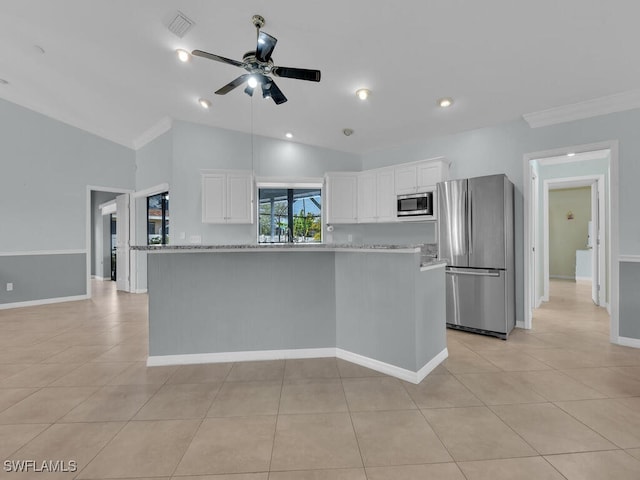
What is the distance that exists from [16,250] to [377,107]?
6416 millimetres

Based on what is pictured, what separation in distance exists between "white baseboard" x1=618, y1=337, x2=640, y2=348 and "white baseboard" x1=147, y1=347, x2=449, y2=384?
6.49 ft

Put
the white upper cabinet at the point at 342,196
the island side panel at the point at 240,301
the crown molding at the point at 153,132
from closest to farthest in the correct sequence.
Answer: the island side panel at the point at 240,301 → the white upper cabinet at the point at 342,196 → the crown molding at the point at 153,132

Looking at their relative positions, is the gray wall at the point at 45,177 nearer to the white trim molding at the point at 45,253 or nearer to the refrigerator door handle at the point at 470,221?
the white trim molding at the point at 45,253

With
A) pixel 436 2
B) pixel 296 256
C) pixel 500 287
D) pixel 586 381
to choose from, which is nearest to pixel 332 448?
pixel 296 256

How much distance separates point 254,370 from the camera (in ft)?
8.62

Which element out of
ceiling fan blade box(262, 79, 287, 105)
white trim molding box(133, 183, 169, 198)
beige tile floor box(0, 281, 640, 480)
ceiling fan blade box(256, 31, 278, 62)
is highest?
ceiling fan blade box(256, 31, 278, 62)

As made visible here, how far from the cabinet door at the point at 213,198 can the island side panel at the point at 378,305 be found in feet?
9.18

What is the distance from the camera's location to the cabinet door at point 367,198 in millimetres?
4891

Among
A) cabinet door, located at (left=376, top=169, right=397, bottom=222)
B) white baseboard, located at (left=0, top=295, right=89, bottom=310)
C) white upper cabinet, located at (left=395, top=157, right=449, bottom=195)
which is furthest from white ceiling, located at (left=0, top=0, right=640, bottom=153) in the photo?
white baseboard, located at (left=0, top=295, right=89, bottom=310)

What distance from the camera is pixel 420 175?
4.37m

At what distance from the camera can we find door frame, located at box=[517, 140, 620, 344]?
→ 325 cm

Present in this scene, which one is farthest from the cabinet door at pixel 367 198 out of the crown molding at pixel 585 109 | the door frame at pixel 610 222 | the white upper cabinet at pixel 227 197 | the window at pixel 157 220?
the window at pixel 157 220

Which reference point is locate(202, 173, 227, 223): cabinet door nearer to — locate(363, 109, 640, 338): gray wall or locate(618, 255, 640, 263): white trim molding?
locate(363, 109, 640, 338): gray wall

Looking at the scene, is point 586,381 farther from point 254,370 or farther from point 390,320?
point 254,370
